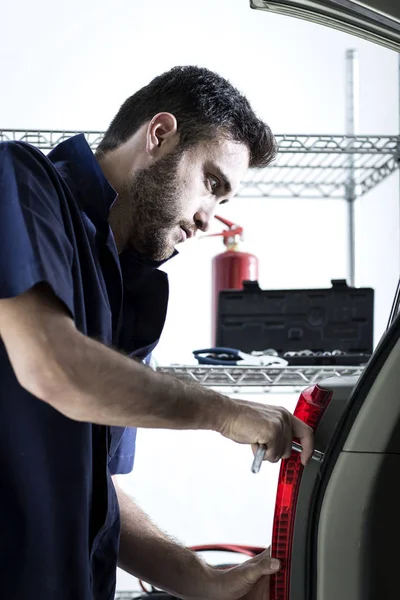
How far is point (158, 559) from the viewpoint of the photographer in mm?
1387

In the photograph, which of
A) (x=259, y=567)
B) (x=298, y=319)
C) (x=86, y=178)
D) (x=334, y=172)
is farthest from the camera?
(x=334, y=172)

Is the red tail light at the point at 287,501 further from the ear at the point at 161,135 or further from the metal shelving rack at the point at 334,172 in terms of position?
the metal shelving rack at the point at 334,172

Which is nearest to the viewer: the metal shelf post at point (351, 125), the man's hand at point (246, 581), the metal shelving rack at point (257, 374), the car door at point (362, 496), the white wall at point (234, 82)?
the car door at point (362, 496)

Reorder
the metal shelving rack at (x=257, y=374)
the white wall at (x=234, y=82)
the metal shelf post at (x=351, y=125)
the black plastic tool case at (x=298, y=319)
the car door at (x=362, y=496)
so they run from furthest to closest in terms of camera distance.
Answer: the white wall at (x=234, y=82), the metal shelf post at (x=351, y=125), the black plastic tool case at (x=298, y=319), the metal shelving rack at (x=257, y=374), the car door at (x=362, y=496)

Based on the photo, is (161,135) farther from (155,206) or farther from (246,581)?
(246,581)

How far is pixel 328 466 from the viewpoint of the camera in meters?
0.92

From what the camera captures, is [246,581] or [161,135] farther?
[161,135]

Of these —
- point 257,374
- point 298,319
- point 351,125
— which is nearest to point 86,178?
point 257,374

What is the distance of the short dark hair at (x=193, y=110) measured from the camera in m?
1.41

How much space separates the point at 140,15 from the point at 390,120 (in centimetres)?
83

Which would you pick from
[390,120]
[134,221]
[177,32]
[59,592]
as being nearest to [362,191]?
[390,120]

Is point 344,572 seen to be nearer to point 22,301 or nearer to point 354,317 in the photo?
point 22,301

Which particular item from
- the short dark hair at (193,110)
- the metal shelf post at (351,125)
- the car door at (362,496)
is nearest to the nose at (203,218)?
the short dark hair at (193,110)

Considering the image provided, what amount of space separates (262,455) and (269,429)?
31 millimetres
